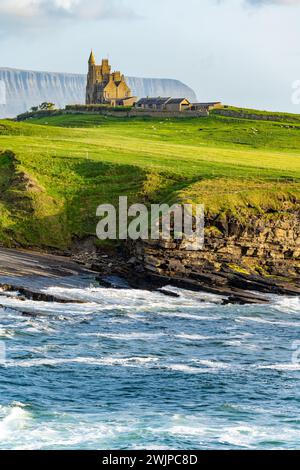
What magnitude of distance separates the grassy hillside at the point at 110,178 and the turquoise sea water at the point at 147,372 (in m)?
A: 12.3

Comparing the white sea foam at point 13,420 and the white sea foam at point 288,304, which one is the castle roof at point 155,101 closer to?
the white sea foam at point 288,304

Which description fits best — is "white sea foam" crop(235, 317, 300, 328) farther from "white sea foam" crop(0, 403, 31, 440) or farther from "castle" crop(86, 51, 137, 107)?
"castle" crop(86, 51, 137, 107)

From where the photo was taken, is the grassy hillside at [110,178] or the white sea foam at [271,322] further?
the grassy hillside at [110,178]

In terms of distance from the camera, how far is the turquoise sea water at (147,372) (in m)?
38.2

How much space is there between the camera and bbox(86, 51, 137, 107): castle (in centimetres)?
18650

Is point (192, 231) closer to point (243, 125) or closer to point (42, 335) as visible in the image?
point (42, 335)

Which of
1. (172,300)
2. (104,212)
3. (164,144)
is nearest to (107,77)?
(164,144)

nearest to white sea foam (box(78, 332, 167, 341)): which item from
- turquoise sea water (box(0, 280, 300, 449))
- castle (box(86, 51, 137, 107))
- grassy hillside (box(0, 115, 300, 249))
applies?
turquoise sea water (box(0, 280, 300, 449))

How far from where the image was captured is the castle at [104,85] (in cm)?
18650

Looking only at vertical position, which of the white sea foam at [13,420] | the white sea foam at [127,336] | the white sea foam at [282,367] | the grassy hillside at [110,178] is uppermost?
the grassy hillside at [110,178]

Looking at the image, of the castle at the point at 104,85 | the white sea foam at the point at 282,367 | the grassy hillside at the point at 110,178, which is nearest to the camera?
the white sea foam at the point at 282,367

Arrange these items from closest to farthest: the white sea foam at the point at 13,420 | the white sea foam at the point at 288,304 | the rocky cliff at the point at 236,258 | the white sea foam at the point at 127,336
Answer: the white sea foam at the point at 13,420
the white sea foam at the point at 127,336
the white sea foam at the point at 288,304
the rocky cliff at the point at 236,258

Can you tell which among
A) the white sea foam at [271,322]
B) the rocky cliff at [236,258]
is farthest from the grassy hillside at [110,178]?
the white sea foam at [271,322]

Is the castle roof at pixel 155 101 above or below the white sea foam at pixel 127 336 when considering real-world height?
above
